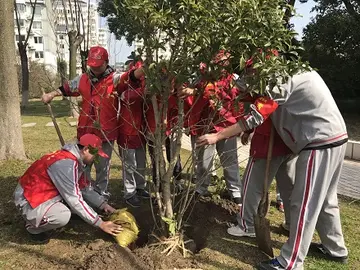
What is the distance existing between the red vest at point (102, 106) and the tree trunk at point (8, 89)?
6.77 ft

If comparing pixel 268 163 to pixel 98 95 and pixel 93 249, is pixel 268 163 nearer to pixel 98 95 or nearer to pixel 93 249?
pixel 93 249

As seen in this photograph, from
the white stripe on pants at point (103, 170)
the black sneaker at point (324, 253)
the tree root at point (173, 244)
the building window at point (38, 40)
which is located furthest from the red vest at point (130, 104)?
the building window at point (38, 40)

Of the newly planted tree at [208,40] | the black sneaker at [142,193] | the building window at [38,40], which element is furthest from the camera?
the building window at [38,40]

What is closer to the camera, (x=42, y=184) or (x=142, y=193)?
(x=42, y=184)

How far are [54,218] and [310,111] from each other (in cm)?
225

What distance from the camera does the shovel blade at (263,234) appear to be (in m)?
3.35

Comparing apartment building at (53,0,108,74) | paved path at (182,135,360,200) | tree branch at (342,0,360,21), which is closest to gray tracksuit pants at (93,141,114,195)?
paved path at (182,135,360,200)

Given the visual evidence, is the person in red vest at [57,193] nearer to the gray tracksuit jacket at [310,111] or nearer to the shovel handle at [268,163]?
the shovel handle at [268,163]

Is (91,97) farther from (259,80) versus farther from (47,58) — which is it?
(47,58)

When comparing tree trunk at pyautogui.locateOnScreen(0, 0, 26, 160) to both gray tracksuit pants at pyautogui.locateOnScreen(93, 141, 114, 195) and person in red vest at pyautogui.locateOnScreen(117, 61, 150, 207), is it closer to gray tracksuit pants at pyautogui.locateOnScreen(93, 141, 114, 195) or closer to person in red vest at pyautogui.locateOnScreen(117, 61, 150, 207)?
gray tracksuit pants at pyautogui.locateOnScreen(93, 141, 114, 195)

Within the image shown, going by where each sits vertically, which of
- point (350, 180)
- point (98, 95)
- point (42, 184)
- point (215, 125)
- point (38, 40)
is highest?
point (38, 40)

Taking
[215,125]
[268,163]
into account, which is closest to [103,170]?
[215,125]

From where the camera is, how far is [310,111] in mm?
2914

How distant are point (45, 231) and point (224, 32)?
2.34 meters
